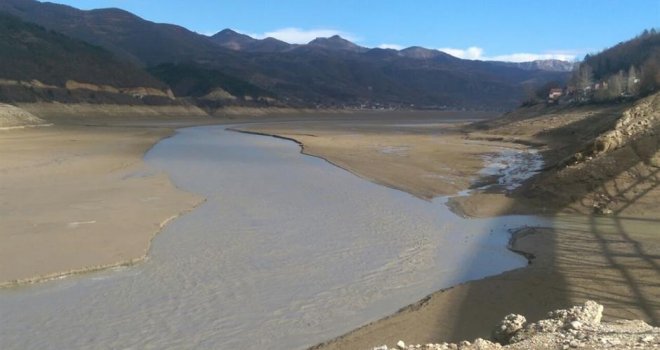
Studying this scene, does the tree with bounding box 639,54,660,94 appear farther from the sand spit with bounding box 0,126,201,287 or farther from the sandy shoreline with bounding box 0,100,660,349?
the sand spit with bounding box 0,126,201,287

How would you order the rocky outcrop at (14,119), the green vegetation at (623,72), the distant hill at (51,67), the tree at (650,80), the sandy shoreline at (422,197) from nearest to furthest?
the sandy shoreline at (422,197) < the tree at (650,80) < the rocky outcrop at (14,119) < the green vegetation at (623,72) < the distant hill at (51,67)

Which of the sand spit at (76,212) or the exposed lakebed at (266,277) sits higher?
the sand spit at (76,212)

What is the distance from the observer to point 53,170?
25391mm

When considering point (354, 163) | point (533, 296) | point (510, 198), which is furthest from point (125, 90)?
point (533, 296)

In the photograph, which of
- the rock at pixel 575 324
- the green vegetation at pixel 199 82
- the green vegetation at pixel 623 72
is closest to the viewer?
the rock at pixel 575 324

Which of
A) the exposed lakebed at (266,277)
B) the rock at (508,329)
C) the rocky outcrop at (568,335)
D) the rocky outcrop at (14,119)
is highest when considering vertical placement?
the rocky outcrop at (14,119)

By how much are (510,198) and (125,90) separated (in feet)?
301

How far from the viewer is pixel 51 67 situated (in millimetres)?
94562

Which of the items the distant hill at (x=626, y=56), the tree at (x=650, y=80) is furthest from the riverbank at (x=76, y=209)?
the distant hill at (x=626, y=56)

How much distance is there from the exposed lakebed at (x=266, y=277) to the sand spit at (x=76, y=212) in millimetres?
574

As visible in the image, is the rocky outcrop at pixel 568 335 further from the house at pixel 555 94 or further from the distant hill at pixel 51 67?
the distant hill at pixel 51 67

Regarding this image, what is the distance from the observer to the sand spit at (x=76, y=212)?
461 inches

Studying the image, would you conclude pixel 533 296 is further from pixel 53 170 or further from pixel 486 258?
pixel 53 170

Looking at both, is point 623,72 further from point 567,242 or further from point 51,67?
point 51,67
